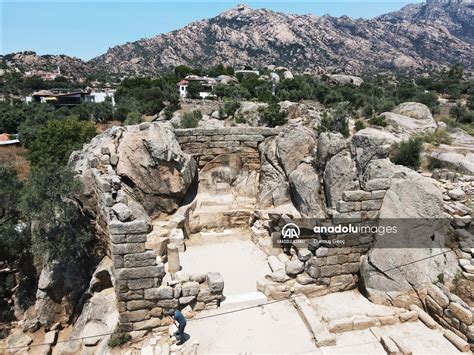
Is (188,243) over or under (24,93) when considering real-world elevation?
under

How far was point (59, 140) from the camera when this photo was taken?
2803 centimetres

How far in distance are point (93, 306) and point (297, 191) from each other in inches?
292

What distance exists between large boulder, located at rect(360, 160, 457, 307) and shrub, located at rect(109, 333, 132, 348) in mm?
5516

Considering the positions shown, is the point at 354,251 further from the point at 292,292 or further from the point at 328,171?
the point at 328,171

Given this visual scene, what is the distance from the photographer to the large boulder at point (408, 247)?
776cm

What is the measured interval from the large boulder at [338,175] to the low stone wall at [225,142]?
136 inches

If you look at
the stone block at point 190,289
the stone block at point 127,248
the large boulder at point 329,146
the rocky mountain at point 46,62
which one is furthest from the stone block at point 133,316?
the rocky mountain at point 46,62

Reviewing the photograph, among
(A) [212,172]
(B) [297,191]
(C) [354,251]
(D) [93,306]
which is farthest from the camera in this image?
(A) [212,172]

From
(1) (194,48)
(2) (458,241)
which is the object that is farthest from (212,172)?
(1) (194,48)

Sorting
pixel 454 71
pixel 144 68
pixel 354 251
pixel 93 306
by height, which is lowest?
pixel 93 306

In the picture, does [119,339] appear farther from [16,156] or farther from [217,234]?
[16,156]

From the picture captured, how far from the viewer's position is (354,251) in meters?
8.50

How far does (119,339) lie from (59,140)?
2478cm

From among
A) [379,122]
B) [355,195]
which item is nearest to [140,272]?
[355,195]
